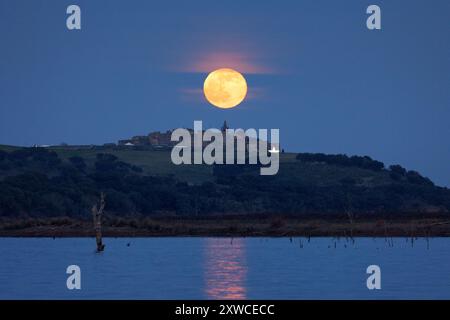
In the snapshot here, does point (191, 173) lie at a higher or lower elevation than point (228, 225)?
higher

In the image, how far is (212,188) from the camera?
154625 mm

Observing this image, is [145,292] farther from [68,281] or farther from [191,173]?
[191,173]

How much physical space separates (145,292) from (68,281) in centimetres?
459

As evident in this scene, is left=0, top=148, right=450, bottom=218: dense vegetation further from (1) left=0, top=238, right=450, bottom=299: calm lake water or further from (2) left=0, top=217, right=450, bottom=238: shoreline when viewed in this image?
(1) left=0, top=238, right=450, bottom=299: calm lake water

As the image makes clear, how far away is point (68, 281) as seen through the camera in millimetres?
54938

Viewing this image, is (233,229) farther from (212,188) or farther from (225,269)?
(212,188)

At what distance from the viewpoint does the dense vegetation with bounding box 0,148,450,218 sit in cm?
13325

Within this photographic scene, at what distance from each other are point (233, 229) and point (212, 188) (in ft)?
179

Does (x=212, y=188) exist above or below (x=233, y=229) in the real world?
above

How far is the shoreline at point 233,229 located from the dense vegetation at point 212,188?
22884mm

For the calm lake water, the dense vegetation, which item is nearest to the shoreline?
the calm lake water

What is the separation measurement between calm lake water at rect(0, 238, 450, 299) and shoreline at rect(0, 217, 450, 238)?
4.98m

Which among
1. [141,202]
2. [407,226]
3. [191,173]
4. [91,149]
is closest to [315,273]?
[407,226]

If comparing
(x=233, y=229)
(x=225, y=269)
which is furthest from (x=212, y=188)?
(x=225, y=269)
